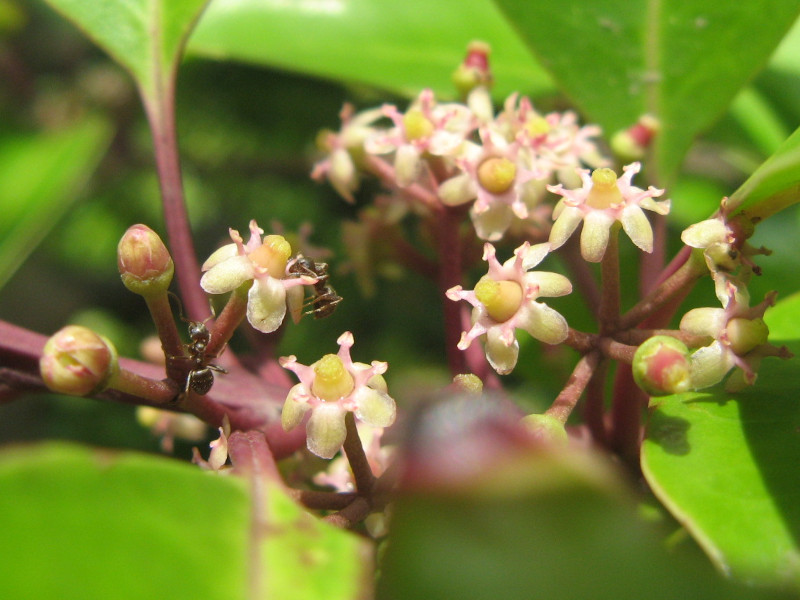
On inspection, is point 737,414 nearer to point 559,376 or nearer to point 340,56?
point 559,376

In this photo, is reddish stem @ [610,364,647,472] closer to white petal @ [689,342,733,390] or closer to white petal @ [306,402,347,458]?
white petal @ [689,342,733,390]

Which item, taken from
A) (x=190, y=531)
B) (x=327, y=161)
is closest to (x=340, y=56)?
(x=327, y=161)

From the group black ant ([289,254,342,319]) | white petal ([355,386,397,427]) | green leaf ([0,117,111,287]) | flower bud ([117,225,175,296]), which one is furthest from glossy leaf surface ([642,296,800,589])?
green leaf ([0,117,111,287])

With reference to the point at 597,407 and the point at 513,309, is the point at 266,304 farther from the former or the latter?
the point at 597,407

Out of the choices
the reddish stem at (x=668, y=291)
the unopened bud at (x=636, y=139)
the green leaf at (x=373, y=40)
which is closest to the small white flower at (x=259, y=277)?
the reddish stem at (x=668, y=291)

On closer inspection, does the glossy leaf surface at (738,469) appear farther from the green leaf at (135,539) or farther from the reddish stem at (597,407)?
the green leaf at (135,539)

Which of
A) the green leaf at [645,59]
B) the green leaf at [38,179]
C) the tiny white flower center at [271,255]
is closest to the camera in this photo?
the tiny white flower center at [271,255]

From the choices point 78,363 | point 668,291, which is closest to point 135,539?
point 78,363
